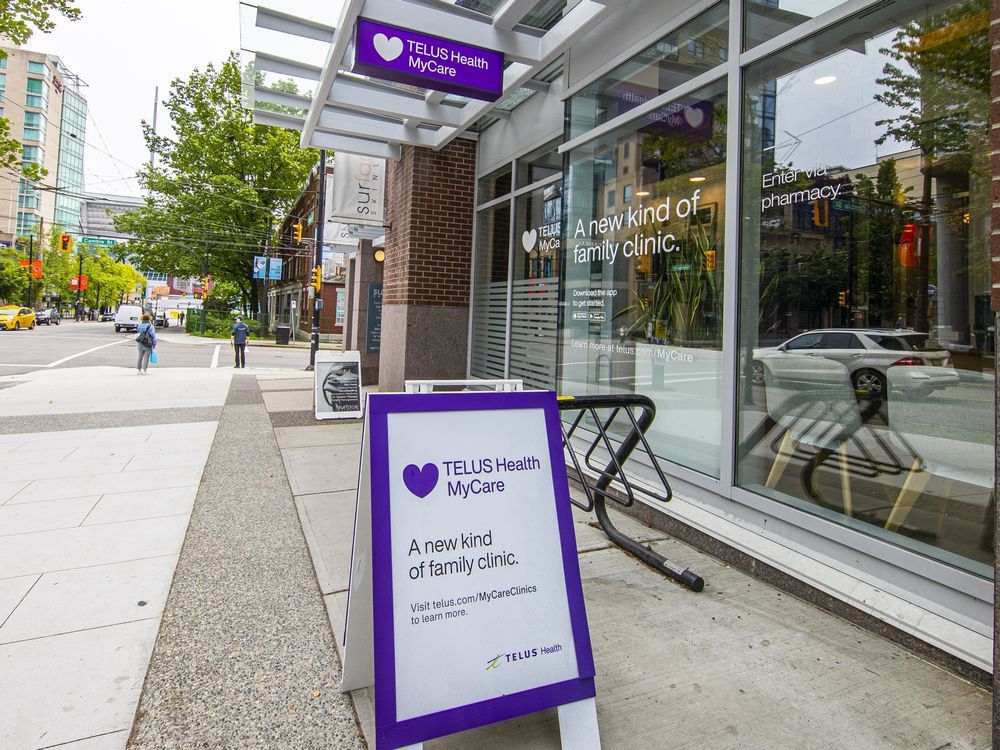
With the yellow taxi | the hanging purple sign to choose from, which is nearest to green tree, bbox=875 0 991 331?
the hanging purple sign

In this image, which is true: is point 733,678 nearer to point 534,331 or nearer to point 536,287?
point 534,331

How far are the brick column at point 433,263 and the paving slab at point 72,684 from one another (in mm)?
6332

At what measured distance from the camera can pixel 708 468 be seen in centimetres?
434

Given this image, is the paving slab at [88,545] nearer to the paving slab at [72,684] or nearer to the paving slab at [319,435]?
the paving slab at [72,684]

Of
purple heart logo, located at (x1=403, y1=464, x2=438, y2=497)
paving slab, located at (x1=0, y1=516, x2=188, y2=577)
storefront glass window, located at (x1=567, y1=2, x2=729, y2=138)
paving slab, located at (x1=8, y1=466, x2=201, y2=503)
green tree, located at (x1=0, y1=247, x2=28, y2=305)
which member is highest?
green tree, located at (x1=0, y1=247, x2=28, y2=305)

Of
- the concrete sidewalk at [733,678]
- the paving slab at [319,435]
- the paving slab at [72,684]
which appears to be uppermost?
the paving slab at [319,435]

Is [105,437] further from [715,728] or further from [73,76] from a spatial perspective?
[73,76]

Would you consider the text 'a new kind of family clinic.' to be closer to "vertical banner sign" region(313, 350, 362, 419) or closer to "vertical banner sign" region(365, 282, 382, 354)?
"vertical banner sign" region(313, 350, 362, 419)

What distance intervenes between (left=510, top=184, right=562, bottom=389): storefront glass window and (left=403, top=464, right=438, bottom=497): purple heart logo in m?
4.69

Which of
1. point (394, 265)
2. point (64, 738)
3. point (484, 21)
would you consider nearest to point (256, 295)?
point (394, 265)

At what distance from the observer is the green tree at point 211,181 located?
1496 inches

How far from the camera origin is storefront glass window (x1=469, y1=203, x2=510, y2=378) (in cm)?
855

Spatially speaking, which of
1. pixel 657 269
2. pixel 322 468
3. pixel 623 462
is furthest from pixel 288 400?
pixel 623 462

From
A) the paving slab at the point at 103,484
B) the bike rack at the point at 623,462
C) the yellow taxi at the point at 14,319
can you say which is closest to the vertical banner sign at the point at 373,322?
the paving slab at the point at 103,484
